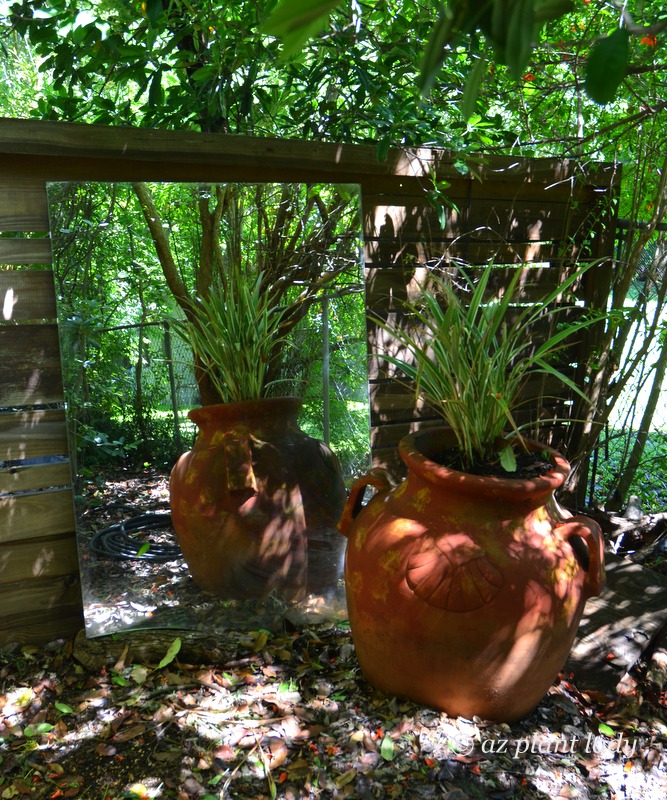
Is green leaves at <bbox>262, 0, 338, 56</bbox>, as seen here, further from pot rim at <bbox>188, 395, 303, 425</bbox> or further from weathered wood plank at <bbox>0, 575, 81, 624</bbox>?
weathered wood plank at <bbox>0, 575, 81, 624</bbox>

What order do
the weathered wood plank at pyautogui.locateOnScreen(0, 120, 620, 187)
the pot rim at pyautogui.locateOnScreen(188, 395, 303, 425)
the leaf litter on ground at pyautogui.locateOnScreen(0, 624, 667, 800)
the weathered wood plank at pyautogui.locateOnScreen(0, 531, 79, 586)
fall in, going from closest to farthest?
the leaf litter on ground at pyautogui.locateOnScreen(0, 624, 667, 800) → the weathered wood plank at pyautogui.locateOnScreen(0, 120, 620, 187) → the weathered wood plank at pyautogui.locateOnScreen(0, 531, 79, 586) → the pot rim at pyautogui.locateOnScreen(188, 395, 303, 425)

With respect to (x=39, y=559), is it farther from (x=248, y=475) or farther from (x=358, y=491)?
(x=358, y=491)

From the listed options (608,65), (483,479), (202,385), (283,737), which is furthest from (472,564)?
(608,65)

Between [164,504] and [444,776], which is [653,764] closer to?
[444,776]

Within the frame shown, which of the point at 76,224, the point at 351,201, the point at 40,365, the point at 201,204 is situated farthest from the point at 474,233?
the point at 40,365

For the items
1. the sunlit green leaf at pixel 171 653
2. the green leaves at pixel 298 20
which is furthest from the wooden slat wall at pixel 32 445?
the green leaves at pixel 298 20

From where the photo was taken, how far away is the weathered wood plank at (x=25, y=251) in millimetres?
2184

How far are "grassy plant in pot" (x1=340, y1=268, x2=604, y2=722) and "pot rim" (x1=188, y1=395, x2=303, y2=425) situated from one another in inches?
24.0

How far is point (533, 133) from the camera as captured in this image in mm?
3719

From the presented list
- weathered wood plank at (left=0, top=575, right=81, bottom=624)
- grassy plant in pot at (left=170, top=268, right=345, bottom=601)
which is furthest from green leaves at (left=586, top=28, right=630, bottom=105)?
weathered wood plank at (left=0, top=575, right=81, bottom=624)

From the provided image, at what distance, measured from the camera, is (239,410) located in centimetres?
241

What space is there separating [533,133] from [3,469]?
10.1 ft

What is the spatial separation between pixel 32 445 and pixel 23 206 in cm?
77

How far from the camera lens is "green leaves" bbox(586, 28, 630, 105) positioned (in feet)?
1.64
